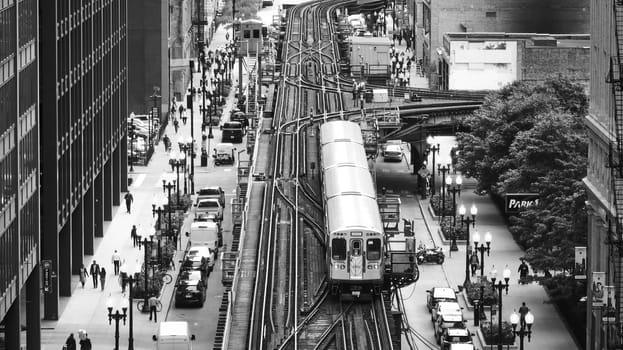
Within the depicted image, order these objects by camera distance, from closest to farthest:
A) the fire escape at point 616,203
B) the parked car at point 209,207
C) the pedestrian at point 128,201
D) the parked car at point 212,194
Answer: the fire escape at point 616,203
the parked car at point 209,207
the pedestrian at point 128,201
the parked car at point 212,194

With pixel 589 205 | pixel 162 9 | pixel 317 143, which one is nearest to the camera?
pixel 589 205

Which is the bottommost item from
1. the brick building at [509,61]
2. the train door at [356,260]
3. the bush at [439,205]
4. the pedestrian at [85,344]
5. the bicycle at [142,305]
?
the bicycle at [142,305]

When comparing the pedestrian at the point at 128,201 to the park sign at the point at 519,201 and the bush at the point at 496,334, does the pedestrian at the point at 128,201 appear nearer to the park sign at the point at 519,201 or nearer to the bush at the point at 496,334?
the park sign at the point at 519,201

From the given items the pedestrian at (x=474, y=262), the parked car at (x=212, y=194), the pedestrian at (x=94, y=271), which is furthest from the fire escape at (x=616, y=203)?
the parked car at (x=212, y=194)

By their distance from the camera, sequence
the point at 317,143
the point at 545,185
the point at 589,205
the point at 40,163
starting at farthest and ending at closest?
the point at 317,143, the point at 545,185, the point at 40,163, the point at 589,205

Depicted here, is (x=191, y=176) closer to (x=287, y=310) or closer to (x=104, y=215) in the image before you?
(x=104, y=215)

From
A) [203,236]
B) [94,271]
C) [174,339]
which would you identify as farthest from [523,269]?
[174,339]

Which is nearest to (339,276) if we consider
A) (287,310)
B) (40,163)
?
(287,310)
